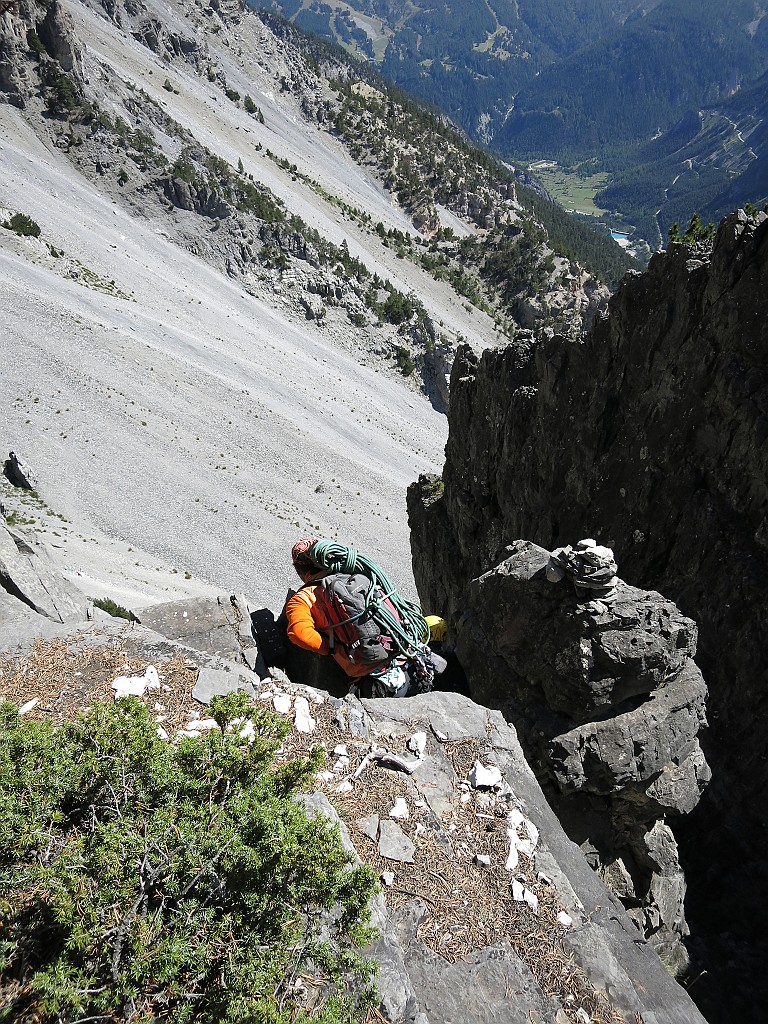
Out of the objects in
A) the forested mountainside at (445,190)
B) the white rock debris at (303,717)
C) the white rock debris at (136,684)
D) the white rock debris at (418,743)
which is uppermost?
the forested mountainside at (445,190)

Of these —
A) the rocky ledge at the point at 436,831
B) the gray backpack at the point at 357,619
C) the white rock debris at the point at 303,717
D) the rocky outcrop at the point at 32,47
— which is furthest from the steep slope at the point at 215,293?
the white rock debris at the point at 303,717

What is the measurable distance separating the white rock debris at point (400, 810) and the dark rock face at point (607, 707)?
3460mm

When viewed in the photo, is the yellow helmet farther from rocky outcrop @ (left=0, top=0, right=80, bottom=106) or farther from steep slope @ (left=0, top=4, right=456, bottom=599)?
rocky outcrop @ (left=0, top=0, right=80, bottom=106)

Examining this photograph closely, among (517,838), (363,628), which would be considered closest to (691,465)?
(363,628)

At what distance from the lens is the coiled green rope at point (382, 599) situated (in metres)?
8.89

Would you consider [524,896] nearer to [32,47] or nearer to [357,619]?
[357,619]

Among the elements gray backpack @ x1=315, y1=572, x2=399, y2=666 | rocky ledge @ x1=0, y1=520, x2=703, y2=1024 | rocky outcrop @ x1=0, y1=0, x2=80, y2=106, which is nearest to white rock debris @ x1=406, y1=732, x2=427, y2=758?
rocky ledge @ x1=0, y1=520, x2=703, y2=1024

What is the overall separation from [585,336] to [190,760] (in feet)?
51.1

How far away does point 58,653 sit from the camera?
7.18 metres

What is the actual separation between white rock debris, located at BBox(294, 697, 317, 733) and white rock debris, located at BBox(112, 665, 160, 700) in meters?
1.66

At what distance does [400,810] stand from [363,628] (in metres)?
2.97

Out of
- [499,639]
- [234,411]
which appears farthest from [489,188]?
[499,639]

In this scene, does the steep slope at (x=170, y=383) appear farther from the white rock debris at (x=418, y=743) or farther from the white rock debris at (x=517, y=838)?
the white rock debris at (x=517, y=838)

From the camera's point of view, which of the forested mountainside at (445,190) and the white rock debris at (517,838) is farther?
the forested mountainside at (445,190)
